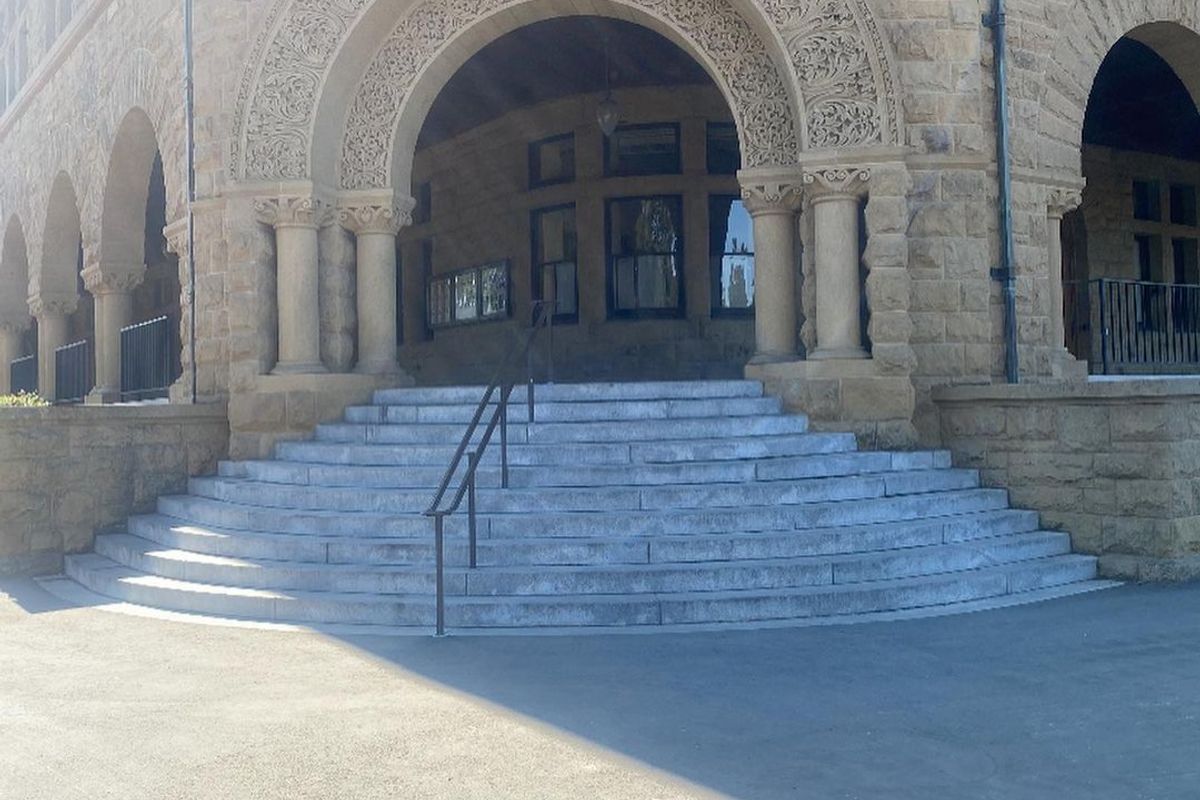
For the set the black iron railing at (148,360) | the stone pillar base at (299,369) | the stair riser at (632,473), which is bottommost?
the stair riser at (632,473)

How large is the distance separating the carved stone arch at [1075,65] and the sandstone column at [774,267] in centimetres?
244

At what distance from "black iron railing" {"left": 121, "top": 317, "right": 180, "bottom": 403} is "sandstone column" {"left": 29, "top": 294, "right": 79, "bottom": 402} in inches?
213

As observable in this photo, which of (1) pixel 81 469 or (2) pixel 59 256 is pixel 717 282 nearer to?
(1) pixel 81 469

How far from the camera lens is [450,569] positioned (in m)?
7.05

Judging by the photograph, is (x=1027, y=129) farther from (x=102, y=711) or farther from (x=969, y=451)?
(x=102, y=711)

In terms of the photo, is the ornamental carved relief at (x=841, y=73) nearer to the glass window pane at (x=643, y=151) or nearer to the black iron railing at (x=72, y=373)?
the glass window pane at (x=643, y=151)

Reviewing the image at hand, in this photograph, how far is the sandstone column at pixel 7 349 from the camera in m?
23.3

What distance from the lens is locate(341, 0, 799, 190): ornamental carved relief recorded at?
392 inches

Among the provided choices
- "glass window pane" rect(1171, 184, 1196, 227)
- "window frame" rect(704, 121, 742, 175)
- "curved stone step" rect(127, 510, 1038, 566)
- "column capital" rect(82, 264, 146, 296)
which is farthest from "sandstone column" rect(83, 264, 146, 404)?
"glass window pane" rect(1171, 184, 1196, 227)

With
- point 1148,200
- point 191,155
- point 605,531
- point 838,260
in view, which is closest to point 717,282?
point 838,260

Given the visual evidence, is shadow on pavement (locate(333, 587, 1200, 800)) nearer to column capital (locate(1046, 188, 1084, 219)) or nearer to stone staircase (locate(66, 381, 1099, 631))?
stone staircase (locate(66, 381, 1099, 631))

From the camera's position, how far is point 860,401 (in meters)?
9.23

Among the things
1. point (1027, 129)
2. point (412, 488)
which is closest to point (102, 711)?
point (412, 488)

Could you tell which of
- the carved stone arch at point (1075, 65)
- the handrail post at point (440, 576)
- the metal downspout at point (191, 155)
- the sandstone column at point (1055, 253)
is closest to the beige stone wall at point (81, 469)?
the metal downspout at point (191, 155)
